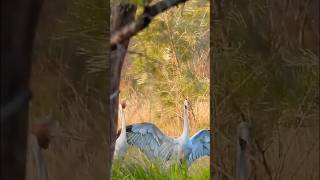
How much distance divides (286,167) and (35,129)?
1.63 metres

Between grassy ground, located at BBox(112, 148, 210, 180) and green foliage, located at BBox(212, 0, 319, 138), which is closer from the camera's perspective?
green foliage, located at BBox(212, 0, 319, 138)

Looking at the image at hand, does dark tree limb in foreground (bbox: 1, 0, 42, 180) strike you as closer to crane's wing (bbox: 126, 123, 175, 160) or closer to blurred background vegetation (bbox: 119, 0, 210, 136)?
blurred background vegetation (bbox: 119, 0, 210, 136)

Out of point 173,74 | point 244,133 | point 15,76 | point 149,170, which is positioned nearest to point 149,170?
point 149,170

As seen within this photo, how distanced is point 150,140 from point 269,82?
250 centimetres

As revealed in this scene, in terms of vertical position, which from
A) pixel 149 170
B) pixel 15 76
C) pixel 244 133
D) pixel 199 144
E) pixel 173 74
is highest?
pixel 173 74

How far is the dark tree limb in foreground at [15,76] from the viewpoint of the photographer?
2.02 feet

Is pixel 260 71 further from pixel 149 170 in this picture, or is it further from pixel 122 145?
pixel 122 145

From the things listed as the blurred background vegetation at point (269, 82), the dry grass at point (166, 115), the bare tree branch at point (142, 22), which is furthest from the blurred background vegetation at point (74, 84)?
the dry grass at point (166, 115)

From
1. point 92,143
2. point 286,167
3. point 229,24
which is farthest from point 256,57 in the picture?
point 92,143

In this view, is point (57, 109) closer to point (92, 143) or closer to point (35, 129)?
point (92, 143)

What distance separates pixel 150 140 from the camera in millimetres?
4785

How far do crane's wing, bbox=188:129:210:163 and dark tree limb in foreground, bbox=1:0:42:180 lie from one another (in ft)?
13.6

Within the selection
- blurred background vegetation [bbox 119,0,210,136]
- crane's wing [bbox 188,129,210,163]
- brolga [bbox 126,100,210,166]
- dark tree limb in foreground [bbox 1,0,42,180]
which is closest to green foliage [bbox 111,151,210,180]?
brolga [bbox 126,100,210,166]

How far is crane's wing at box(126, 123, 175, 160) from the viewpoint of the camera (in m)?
4.74
